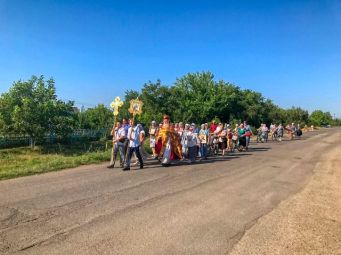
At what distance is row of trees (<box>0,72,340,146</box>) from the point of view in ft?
116

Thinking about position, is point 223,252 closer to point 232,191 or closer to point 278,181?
point 232,191

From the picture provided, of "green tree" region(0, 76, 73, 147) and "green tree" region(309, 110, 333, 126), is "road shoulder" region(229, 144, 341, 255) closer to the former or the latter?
"green tree" region(0, 76, 73, 147)

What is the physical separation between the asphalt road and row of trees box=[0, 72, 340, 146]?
2444cm

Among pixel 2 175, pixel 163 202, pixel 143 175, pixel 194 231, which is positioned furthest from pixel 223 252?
pixel 2 175

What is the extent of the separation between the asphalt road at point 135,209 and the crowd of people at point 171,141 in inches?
57.7

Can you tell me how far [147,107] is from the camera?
45656 millimetres

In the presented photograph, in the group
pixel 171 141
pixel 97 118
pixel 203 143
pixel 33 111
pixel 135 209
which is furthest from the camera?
pixel 97 118

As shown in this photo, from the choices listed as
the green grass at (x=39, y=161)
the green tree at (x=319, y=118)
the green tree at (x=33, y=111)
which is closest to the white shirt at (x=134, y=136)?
the green grass at (x=39, y=161)

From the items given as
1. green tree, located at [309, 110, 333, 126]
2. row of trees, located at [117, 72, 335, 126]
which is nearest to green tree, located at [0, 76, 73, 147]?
row of trees, located at [117, 72, 335, 126]

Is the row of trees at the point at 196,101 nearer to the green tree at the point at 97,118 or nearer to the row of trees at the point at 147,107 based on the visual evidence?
the row of trees at the point at 147,107

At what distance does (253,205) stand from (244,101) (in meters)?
47.3

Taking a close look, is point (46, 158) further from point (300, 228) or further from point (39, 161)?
point (300, 228)

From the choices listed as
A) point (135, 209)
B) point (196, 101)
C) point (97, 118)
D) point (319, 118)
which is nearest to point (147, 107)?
point (196, 101)

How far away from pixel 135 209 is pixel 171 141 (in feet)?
26.9
